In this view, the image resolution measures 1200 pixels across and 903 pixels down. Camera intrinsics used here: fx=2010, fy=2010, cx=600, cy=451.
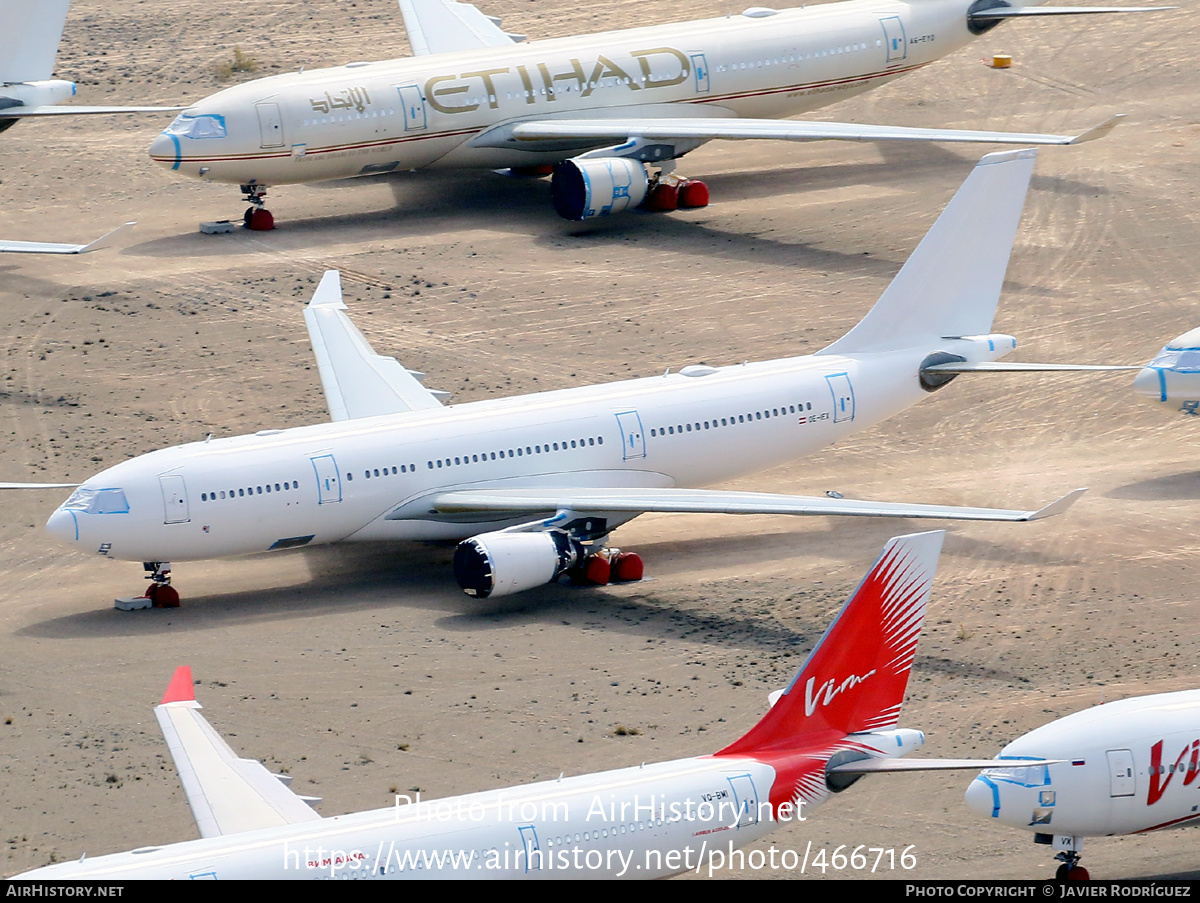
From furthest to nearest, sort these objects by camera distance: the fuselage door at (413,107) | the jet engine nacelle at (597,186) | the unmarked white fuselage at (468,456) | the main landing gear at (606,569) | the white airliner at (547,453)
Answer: the jet engine nacelle at (597,186), the fuselage door at (413,107), the main landing gear at (606,569), the white airliner at (547,453), the unmarked white fuselage at (468,456)

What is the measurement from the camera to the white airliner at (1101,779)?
29.2 meters

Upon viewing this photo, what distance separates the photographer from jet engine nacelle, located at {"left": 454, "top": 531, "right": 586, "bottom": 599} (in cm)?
4112

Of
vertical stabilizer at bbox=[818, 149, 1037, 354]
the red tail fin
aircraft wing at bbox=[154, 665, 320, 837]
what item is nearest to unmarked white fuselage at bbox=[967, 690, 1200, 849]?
the red tail fin

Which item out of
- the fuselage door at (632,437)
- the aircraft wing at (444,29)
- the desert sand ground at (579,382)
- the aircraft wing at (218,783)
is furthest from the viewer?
the aircraft wing at (444,29)

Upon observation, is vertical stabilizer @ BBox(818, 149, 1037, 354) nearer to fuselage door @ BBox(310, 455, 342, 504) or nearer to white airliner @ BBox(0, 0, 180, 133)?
fuselage door @ BBox(310, 455, 342, 504)

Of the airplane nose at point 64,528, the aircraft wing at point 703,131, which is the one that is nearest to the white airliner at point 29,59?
the aircraft wing at point 703,131

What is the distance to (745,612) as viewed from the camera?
41.6 metres

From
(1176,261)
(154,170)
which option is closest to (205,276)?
(154,170)

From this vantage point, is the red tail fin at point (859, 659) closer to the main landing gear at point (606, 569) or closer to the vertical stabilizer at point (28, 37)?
the main landing gear at point (606, 569)

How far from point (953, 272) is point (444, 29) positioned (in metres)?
29.6

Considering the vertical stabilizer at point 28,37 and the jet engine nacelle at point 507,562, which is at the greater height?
the vertical stabilizer at point 28,37

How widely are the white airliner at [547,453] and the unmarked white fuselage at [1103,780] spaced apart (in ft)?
30.0

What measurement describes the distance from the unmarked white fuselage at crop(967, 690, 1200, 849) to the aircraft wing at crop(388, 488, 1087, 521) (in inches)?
463

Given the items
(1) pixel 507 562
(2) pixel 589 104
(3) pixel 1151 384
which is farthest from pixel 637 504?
(2) pixel 589 104
